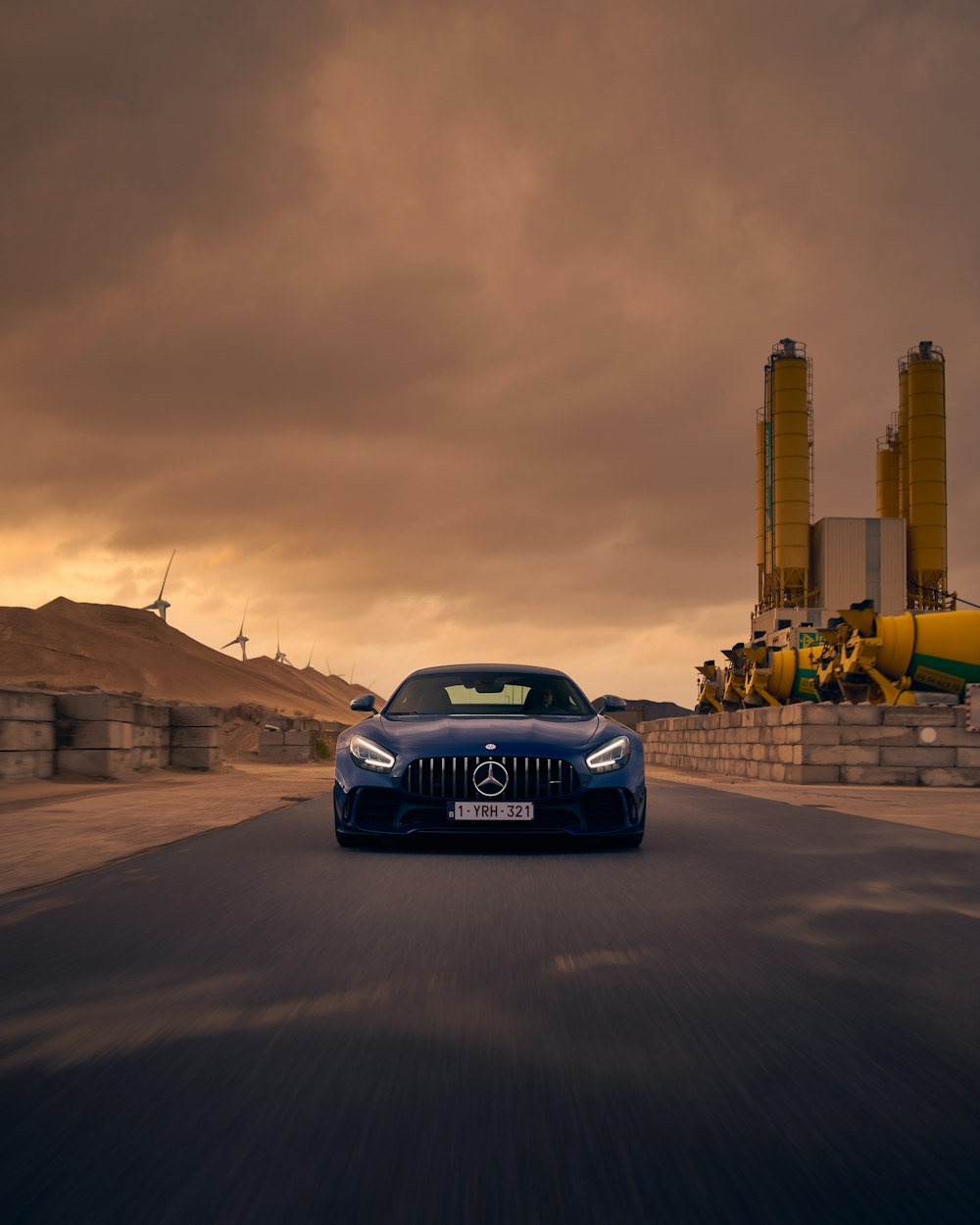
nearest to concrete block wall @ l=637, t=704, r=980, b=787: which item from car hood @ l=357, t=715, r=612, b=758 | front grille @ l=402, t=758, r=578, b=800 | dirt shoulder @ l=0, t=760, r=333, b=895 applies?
dirt shoulder @ l=0, t=760, r=333, b=895

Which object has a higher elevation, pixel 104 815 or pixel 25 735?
pixel 25 735

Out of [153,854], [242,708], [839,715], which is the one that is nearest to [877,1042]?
[153,854]

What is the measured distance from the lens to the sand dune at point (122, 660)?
274 feet

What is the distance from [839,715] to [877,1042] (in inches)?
691

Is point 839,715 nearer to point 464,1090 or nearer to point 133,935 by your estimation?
point 133,935

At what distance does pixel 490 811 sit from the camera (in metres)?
7.52

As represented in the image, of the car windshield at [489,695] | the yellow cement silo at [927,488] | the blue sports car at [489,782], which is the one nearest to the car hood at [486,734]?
the blue sports car at [489,782]

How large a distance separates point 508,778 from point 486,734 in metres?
0.44

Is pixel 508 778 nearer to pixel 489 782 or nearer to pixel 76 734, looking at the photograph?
pixel 489 782

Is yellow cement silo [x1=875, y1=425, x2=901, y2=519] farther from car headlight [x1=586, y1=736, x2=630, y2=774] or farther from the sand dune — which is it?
car headlight [x1=586, y1=736, x2=630, y2=774]

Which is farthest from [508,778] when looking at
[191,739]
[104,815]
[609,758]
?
[191,739]

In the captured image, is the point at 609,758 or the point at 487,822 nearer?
the point at 487,822

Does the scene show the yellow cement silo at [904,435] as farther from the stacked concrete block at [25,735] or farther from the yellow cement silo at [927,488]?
the stacked concrete block at [25,735]

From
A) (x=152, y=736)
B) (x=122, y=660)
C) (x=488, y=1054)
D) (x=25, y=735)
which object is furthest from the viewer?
(x=122, y=660)
